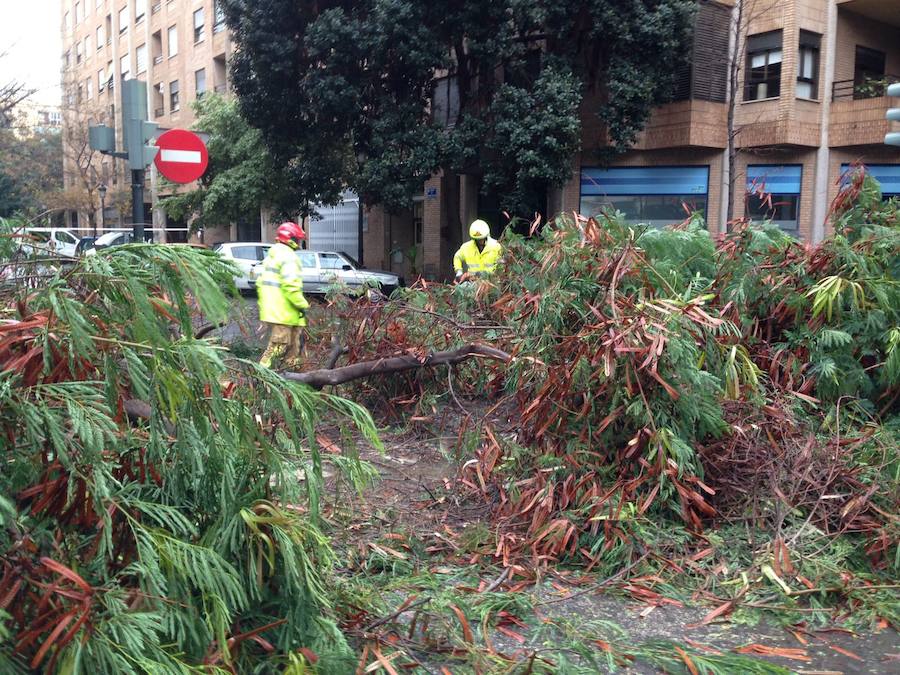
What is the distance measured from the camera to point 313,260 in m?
20.4

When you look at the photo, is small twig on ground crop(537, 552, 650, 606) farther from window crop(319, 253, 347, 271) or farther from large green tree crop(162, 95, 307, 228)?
large green tree crop(162, 95, 307, 228)

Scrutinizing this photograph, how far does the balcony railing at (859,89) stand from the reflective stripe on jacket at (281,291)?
689 inches

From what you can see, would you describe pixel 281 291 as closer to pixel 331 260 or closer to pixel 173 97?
pixel 331 260

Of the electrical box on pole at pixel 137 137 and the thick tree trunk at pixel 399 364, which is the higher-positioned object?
the electrical box on pole at pixel 137 137

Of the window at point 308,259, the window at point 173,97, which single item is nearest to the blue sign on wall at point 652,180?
the window at point 308,259

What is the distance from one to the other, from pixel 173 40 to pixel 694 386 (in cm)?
4056

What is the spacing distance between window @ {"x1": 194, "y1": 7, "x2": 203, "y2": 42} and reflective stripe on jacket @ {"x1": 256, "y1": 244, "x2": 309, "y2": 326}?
3239 centimetres

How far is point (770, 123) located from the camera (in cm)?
2047

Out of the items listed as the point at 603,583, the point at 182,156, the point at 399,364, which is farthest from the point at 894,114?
the point at 182,156

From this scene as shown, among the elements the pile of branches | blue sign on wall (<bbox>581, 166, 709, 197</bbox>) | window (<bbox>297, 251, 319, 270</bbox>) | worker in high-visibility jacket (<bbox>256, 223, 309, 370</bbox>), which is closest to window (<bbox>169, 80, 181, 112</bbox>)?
window (<bbox>297, 251, 319, 270</bbox>)

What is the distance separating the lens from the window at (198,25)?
36.9 meters

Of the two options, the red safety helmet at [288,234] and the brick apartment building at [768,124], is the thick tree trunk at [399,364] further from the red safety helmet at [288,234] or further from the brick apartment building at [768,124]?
the brick apartment building at [768,124]

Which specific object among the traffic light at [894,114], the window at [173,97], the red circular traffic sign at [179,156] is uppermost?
the window at [173,97]

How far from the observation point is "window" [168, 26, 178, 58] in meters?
39.6
